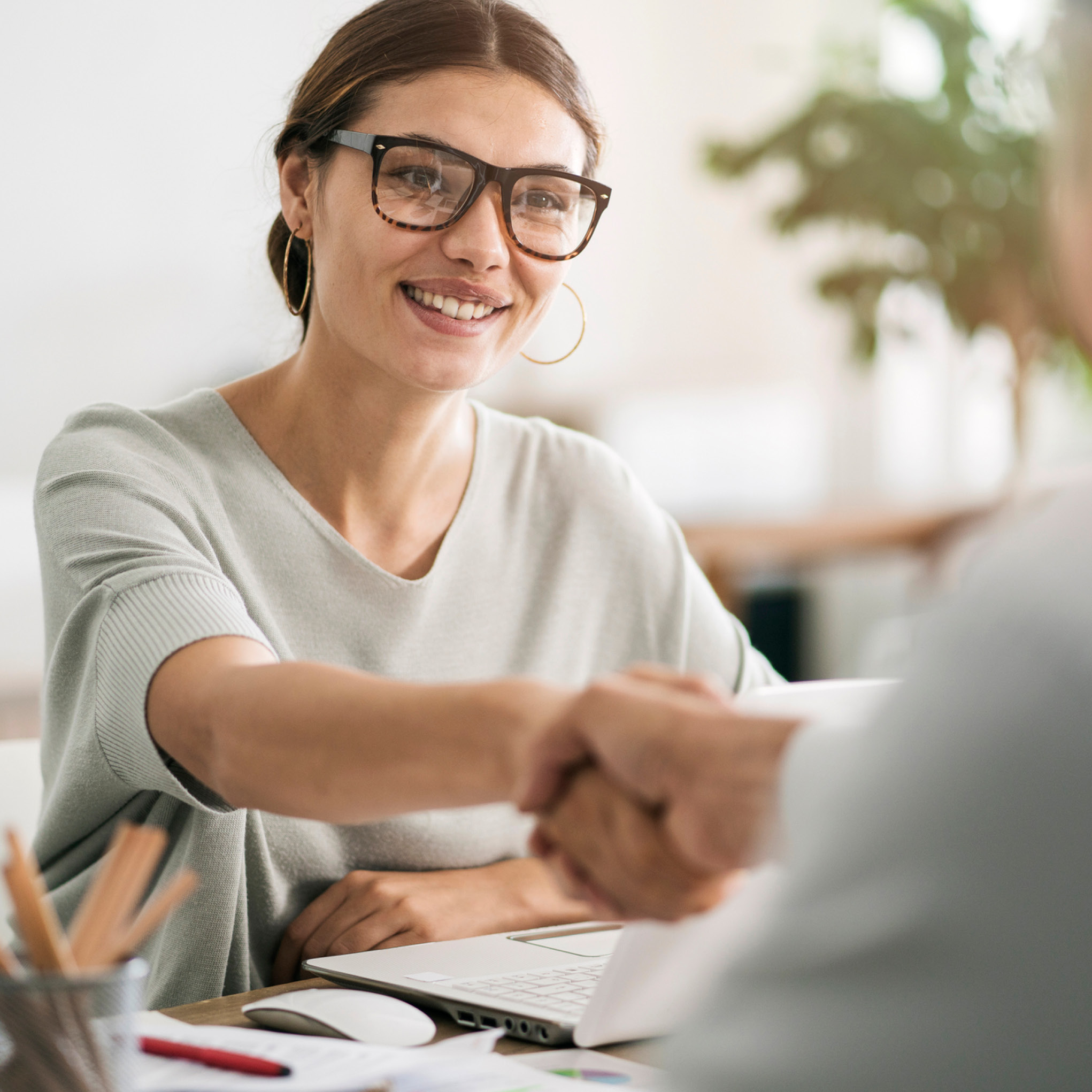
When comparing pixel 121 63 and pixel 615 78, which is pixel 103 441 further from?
pixel 615 78

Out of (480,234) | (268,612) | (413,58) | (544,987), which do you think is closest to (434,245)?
(480,234)

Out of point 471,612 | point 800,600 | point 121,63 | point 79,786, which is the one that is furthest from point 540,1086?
point 800,600

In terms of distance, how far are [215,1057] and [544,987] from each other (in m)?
0.28

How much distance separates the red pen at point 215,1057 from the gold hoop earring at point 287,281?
0.94m

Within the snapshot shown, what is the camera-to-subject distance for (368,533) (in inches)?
56.6

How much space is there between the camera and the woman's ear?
142cm

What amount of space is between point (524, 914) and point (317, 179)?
0.75 m

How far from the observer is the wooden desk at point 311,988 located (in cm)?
85

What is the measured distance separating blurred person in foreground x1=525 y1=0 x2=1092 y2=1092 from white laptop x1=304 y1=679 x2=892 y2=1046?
196 millimetres

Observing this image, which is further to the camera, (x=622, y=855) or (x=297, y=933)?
(x=297, y=933)

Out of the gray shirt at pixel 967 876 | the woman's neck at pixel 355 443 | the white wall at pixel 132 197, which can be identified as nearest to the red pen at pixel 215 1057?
the gray shirt at pixel 967 876

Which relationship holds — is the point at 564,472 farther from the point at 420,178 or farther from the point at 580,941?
the point at 580,941

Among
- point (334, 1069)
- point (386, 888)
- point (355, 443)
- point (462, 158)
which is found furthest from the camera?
point (355, 443)

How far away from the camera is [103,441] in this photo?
1273mm
